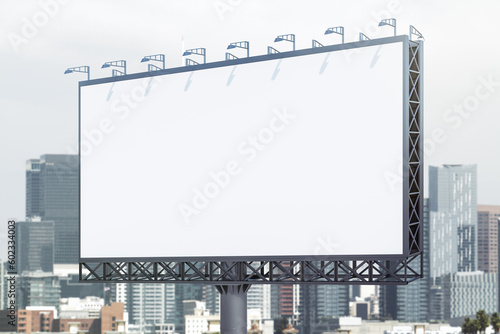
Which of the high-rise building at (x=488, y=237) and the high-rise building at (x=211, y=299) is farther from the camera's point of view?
the high-rise building at (x=488, y=237)

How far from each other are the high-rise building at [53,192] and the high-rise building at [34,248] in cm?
209

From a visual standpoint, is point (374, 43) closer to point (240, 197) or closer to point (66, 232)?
point (240, 197)

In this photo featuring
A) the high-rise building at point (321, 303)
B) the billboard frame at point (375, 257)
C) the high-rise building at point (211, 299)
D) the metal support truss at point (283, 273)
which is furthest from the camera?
the high-rise building at point (321, 303)

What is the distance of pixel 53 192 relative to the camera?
13050 centimetres

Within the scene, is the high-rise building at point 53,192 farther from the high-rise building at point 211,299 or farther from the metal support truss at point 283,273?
the metal support truss at point 283,273

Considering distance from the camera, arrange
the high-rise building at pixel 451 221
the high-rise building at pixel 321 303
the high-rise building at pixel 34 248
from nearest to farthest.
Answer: the high-rise building at pixel 321 303
the high-rise building at pixel 34 248
the high-rise building at pixel 451 221

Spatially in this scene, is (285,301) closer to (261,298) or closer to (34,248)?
(261,298)

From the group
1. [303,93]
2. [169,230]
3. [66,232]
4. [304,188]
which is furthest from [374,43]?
[66,232]

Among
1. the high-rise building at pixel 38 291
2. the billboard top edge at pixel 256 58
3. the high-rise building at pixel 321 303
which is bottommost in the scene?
the high-rise building at pixel 321 303

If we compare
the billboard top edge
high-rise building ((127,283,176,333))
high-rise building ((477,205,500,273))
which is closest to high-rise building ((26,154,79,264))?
high-rise building ((127,283,176,333))

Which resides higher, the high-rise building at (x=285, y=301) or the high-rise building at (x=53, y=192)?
the high-rise building at (x=53, y=192)

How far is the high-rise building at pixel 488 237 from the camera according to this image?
13862 centimetres

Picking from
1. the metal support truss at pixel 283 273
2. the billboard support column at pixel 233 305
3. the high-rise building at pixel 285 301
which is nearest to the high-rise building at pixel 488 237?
the high-rise building at pixel 285 301

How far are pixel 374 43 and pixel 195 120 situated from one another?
3.98 m
